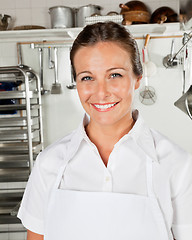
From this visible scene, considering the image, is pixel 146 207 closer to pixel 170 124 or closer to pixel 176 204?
pixel 176 204

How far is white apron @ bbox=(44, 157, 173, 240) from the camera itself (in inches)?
38.4

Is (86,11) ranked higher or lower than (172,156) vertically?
higher

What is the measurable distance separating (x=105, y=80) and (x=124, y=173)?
0.32 m

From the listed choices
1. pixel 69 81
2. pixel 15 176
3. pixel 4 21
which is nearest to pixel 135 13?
pixel 69 81

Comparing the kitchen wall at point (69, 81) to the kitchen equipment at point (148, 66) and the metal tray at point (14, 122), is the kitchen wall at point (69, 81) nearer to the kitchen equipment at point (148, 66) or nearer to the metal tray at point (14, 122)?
the kitchen equipment at point (148, 66)

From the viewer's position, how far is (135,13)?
2.43 meters

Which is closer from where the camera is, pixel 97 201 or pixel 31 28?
pixel 97 201

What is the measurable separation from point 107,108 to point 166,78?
1.95 m

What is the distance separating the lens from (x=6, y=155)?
2.51m

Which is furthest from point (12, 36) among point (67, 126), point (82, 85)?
point (82, 85)

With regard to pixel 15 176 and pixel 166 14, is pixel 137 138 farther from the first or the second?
pixel 166 14

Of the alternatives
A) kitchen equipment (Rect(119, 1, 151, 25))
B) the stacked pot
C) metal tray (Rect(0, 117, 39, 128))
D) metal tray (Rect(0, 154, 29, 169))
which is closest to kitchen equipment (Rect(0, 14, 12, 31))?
the stacked pot

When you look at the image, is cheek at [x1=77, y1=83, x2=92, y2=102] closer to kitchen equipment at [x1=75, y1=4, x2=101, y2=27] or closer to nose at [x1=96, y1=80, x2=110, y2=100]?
nose at [x1=96, y1=80, x2=110, y2=100]

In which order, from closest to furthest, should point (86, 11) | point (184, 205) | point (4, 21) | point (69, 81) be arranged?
point (184, 205), point (86, 11), point (4, 21), point (69, 81)
